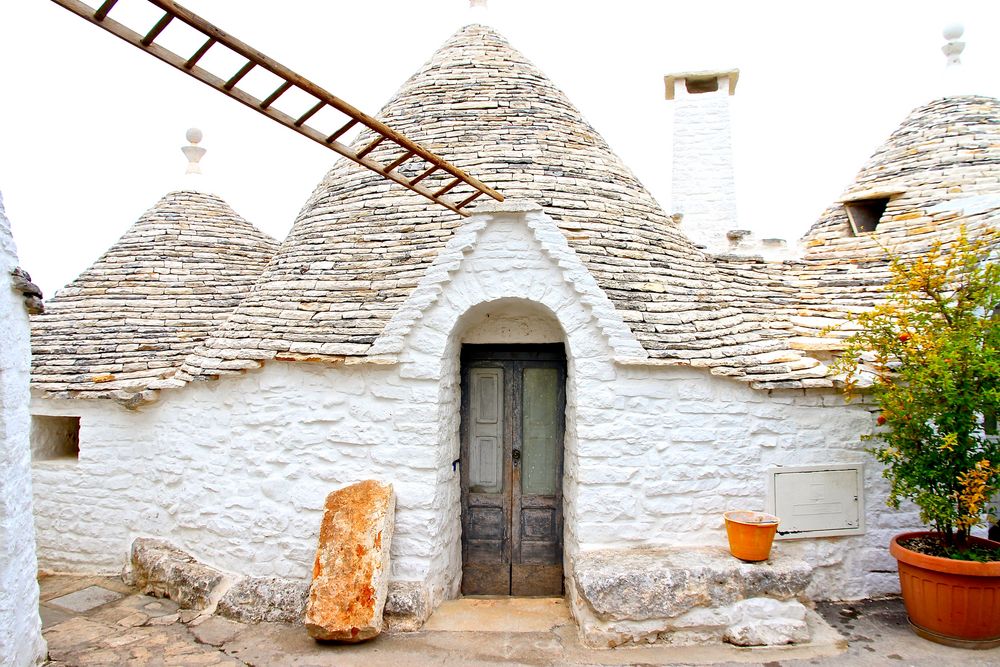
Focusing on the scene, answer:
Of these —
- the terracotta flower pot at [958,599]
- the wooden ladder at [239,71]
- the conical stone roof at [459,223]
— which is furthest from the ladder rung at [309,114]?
the terracotta flower pot at [958,599]

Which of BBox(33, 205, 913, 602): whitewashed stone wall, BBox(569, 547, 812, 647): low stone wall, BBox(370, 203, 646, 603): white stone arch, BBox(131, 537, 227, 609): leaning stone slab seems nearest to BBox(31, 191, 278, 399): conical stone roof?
BBox(131, 537, 227, 609): leaning stone slab

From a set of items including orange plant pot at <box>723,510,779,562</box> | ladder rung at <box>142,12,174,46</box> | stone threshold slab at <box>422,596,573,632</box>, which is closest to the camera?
ladder rung at <box>142,12,174,46</box>

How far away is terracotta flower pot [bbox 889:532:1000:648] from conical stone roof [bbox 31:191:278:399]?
6.14 m

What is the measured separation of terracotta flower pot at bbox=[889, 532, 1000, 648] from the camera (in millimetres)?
4312

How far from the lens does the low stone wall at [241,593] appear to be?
15.5 feet

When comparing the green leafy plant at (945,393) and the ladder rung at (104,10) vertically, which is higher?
the ladder rung at (104,10)

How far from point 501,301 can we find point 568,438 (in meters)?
1.26

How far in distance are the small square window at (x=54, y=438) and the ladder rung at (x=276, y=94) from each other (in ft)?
15.1

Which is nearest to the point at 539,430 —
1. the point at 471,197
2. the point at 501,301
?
the point at 501,301

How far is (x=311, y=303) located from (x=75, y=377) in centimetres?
263

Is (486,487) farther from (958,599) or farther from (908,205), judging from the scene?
(908,205)

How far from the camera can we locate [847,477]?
519 cm

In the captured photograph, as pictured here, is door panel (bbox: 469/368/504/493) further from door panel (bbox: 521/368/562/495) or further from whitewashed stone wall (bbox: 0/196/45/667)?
whitewashed stone wall (bbox: 0/196/45/667)

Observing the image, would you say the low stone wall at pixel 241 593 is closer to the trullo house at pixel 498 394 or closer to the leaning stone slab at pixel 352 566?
the trullo house at pixel 498 394
